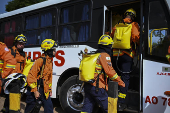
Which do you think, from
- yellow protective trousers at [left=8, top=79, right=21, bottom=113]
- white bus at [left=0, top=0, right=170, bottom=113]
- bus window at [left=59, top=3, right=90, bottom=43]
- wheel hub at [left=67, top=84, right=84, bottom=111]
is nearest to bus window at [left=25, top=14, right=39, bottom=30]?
white bus at [left=0, top=0, right=170, bottom=113]

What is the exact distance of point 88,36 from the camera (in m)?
4.75

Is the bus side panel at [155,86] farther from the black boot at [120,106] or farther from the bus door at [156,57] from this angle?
the black boot at [120,106]

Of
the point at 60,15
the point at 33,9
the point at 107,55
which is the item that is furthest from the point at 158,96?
the point at 33,9

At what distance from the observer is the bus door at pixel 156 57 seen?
352cm

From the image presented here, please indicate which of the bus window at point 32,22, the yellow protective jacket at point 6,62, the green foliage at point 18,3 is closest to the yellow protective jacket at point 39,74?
the yellow protective jacket at point 6,62

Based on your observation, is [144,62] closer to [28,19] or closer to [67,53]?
[67,53]

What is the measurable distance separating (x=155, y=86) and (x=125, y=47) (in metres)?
1.07

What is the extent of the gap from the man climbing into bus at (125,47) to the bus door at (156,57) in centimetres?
35

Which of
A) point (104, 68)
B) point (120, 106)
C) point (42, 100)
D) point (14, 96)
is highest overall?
point (104, 68)

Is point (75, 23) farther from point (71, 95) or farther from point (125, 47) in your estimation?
point (71, 95)

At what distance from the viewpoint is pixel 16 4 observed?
23.8 metres

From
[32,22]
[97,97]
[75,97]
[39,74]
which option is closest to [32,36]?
[32,22]

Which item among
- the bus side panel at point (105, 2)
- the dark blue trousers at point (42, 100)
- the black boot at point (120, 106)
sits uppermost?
the bus side panel at point (105, 2)

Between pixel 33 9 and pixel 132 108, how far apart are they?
14.3 ft
